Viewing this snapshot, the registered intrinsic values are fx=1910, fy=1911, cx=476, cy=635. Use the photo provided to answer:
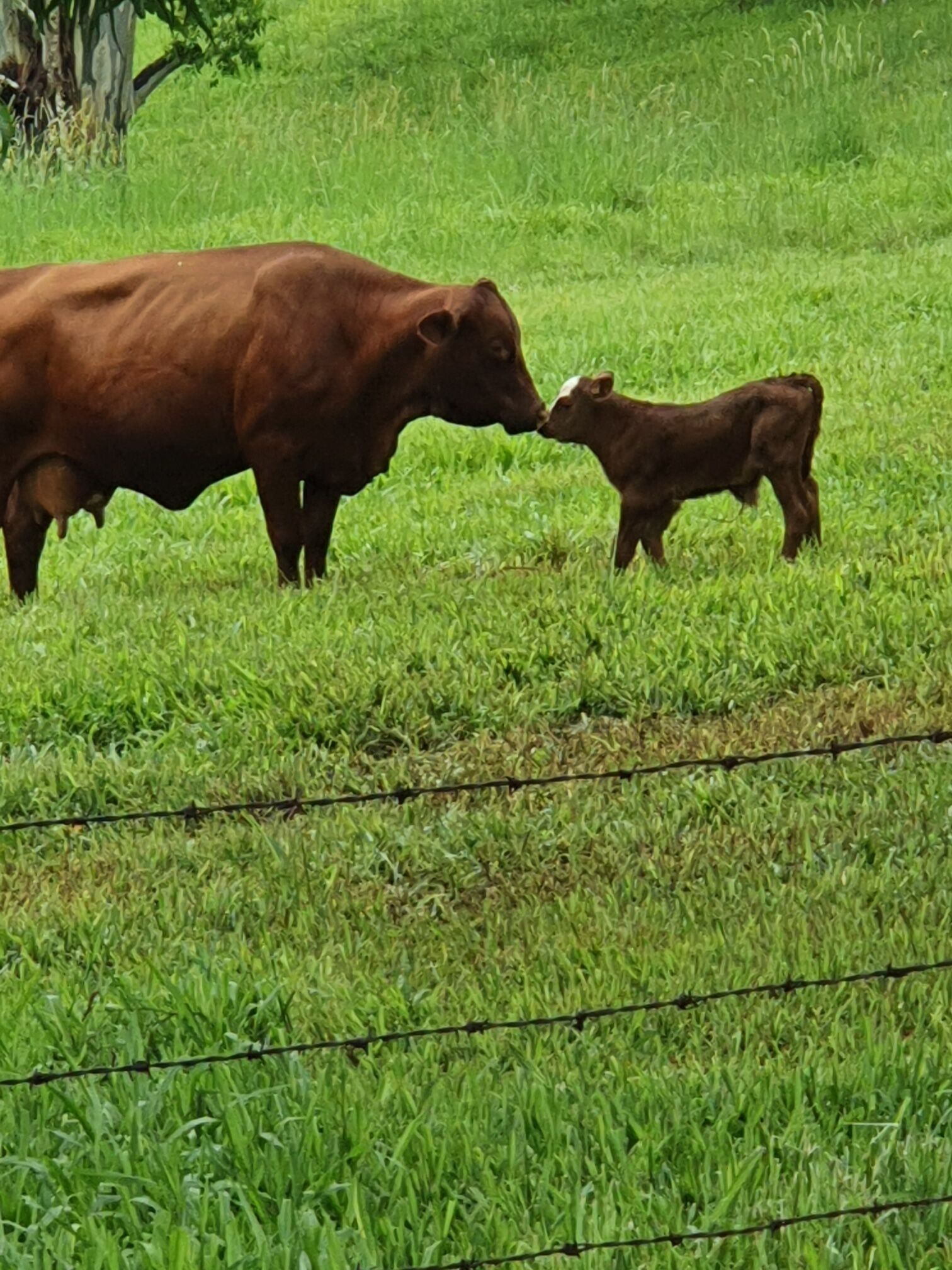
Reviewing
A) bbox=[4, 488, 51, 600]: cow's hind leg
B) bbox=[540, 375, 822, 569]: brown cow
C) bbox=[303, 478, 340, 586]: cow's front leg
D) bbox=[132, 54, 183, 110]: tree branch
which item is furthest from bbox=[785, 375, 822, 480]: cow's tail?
bbox=[132, 54, 183, 110]: tree branch

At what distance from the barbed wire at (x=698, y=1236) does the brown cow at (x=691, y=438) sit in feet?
13.1

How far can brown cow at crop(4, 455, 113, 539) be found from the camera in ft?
24.3

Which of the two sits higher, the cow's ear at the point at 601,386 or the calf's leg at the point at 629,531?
the cow's ear at the point at 601,386

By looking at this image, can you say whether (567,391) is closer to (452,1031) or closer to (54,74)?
(452,1031)

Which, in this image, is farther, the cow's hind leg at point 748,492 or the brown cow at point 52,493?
the brown cow at point 52,493

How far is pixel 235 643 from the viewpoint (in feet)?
22.6

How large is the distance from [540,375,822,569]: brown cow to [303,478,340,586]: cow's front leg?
0.93 m

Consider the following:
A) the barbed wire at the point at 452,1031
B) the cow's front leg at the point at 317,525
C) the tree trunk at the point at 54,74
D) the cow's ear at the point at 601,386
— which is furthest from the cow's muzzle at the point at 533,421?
the tree trunk at the point at 54,74

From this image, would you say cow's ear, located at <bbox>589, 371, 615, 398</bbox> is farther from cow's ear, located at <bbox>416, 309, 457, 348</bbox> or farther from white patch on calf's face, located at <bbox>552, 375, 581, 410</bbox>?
cow's ear, located at <bbox>416, 309, 457, 348</bbox>

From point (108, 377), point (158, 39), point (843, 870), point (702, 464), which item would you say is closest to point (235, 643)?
point (108, 377)

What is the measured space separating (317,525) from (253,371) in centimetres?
75

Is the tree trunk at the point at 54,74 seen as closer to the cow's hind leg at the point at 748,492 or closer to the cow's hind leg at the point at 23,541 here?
the cow's hind leg at the point at 23,541

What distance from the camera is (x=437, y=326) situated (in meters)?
7.07

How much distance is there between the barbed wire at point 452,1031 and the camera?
3668mm
